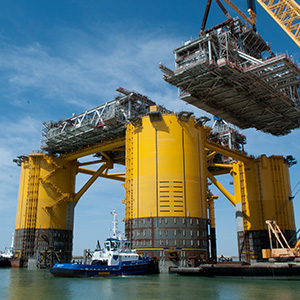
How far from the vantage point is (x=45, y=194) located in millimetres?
61438

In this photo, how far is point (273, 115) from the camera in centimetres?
4953

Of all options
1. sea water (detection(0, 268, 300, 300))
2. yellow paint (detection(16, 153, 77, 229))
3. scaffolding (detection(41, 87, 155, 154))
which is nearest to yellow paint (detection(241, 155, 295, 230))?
scaffolding (detection(41, 87, 155, 154))

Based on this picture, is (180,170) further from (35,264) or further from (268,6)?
(35,264)

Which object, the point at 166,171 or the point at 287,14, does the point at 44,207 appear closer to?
the point at 166,171

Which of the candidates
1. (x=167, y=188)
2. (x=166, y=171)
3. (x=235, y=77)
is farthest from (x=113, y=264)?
(x=235, y=77)

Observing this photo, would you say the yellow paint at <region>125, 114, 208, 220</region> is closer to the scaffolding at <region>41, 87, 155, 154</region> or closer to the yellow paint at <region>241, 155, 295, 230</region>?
the scaffolding at <region>41, 87, 155, 154</region>

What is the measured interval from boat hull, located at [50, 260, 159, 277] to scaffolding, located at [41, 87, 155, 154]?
1793 centimetres

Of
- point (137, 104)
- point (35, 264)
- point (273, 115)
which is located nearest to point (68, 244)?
point (35, 264)

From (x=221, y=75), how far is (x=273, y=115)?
41.0 feet

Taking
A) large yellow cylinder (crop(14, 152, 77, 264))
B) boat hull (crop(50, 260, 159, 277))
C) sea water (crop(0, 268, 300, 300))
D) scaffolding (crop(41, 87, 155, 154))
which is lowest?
sea water (crop(0, 268, 300, 300))

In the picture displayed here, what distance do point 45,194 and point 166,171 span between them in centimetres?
2583

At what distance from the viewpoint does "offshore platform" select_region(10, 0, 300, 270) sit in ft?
138

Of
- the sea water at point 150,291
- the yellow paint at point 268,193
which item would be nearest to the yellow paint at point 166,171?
the sea water at point 150,291

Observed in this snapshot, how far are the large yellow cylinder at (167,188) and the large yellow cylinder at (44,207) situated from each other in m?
19.7
